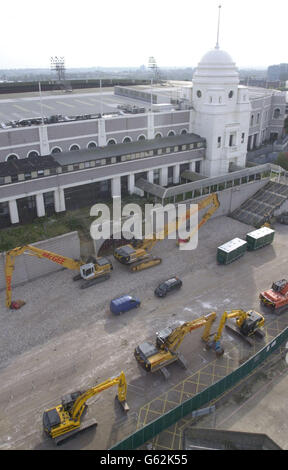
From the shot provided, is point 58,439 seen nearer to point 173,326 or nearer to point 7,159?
point 173,326

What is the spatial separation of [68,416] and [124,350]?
691 cm

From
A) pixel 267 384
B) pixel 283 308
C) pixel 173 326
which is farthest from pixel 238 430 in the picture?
pixel 283 308

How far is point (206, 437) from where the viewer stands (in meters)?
21.1

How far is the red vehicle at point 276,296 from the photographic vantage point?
102ft

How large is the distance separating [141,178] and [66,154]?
10.9 meters

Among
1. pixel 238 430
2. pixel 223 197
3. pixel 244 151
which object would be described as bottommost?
pixel 238 430

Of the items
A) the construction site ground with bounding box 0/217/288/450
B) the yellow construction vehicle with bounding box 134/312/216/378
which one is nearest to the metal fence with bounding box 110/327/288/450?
the construction site ground with bounding box 0/217/288/450

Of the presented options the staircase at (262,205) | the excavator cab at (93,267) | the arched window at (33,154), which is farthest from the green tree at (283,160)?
the arched window at (33,154)

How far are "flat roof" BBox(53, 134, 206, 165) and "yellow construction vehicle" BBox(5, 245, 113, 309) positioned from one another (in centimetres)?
1446

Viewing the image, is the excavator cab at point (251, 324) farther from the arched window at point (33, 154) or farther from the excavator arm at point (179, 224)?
the arched window at point (33, 154)

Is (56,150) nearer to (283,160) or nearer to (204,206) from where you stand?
(204,206)

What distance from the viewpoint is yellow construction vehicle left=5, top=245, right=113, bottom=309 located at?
30980 millimetres

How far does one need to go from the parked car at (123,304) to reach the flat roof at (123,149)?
1999cm

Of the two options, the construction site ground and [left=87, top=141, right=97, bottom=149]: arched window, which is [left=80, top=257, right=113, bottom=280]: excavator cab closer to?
the construction site ground
